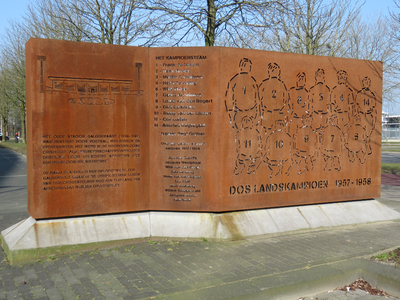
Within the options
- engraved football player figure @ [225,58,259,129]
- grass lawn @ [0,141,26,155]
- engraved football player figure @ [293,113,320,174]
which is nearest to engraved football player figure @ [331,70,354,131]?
engraved football player figure @ [293,113,320,174]

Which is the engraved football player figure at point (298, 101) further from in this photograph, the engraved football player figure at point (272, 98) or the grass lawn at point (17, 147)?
the grass lawn at point (17, 147)

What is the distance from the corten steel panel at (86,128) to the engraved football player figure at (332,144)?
11.0 feet

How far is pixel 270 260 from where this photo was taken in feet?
16.3

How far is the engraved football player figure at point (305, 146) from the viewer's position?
6809 mm

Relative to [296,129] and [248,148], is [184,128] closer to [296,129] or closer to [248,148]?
[248,148]

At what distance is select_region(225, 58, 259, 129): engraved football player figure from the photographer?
6.14 meters

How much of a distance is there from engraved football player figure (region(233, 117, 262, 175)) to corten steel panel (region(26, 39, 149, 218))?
4.92 feet

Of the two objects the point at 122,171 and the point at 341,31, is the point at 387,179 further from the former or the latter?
the point at 122,171

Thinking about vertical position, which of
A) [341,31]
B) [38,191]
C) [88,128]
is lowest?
[38,191]

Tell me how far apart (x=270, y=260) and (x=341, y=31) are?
14.0m

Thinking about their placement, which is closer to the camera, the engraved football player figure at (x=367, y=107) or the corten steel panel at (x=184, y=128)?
the corten steel panel at (x=184, y=128)

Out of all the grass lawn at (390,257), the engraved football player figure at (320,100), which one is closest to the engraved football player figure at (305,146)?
the engraved football player figure at (320,100)

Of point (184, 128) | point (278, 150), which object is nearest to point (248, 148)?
point (278, 150)

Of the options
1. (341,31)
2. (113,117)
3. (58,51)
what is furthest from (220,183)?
(341,31)
